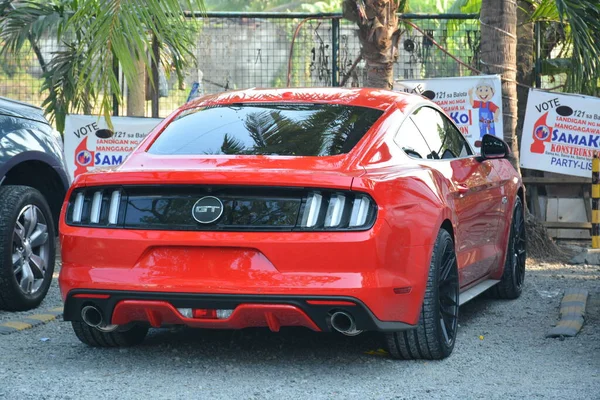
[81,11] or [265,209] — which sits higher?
[81,11]

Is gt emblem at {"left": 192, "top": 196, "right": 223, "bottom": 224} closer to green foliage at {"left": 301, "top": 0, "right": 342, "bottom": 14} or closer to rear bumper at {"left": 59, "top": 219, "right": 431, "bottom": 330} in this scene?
rear bumper at {"left": 59, "top": 219, "right": 431, "bottom": 330}

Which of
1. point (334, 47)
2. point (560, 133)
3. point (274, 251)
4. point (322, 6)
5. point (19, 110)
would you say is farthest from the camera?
point (322, 6)

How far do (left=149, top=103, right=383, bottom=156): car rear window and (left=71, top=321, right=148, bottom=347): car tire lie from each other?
1.06 m

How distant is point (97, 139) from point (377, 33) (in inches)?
132

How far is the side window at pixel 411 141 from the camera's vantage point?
5.87 m

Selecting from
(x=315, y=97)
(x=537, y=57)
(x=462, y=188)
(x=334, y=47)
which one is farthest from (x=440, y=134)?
(x=537, y=57)

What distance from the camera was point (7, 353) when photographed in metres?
5.93

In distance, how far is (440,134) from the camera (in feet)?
21.9

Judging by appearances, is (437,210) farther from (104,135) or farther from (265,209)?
(104,135)

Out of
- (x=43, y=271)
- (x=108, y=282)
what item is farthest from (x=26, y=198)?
(x=108, y=282)

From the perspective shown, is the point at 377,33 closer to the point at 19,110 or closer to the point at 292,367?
the point at 19,110

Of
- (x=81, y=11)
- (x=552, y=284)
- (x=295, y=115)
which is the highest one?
(x=81, y=11)

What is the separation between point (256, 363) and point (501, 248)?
2644 mm

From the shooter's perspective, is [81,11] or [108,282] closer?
[108,282]
